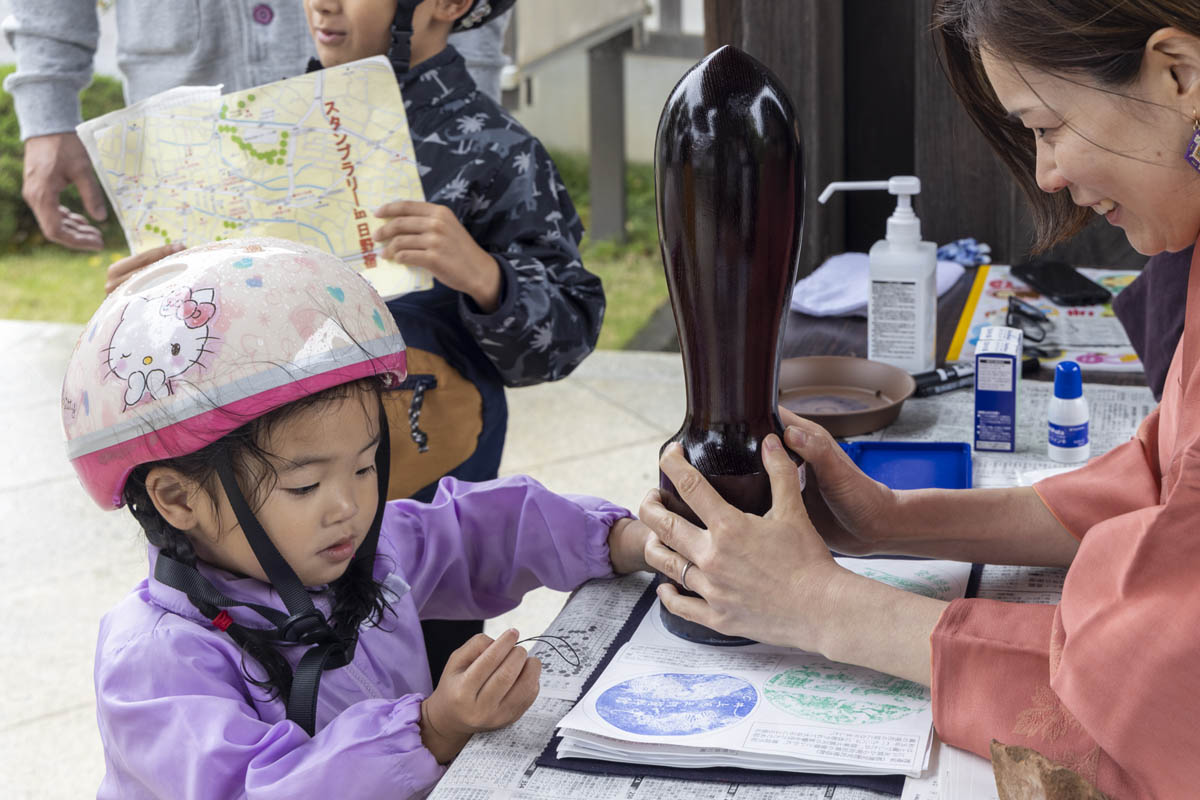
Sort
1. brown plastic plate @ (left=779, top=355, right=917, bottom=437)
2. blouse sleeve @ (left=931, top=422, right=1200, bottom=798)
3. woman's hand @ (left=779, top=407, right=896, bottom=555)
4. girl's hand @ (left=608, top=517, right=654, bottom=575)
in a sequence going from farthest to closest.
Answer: brown plastic plate @ (left=779, top=355, right=917, bottom=437) < girl's hand @ (left=608, top=517, right=654, bottom=575) < woman's hand @ (left=779, top=407, right=896, bottom=555) < blouse sleeve @ (left=931, top=422, right=1200, bottom=798)

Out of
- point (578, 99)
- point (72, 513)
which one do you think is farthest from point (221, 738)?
point (578, 99)

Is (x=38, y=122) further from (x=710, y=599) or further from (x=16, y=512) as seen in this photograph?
(x=16, y=512)

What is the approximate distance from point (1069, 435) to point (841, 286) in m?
0.77

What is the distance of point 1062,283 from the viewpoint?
7.14 feet

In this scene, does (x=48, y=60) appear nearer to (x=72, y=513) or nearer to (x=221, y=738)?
(x=221, y=738)

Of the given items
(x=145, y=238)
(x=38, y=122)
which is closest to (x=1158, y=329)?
(x=145, y=238)

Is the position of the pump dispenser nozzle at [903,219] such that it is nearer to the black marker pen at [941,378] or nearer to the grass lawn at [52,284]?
the black marker pen at [941,378]

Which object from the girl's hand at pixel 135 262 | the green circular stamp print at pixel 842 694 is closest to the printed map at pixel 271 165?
the girl's hand at pixel 135 262

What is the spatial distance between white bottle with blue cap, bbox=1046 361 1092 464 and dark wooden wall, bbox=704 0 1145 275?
92 centimetres

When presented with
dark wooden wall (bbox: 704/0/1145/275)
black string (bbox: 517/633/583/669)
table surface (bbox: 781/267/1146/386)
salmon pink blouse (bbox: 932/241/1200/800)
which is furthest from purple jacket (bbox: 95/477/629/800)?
dark wooden wall (bbox: 704/0/1145/275)

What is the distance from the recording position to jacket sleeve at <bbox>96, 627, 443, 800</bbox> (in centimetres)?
100

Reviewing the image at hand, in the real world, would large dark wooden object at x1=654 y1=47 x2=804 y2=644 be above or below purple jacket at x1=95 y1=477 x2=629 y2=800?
above

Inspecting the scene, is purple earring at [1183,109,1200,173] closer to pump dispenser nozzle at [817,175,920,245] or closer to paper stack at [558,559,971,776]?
paper stack at [558,559,971,776]

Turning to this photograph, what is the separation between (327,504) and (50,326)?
5.31 m
